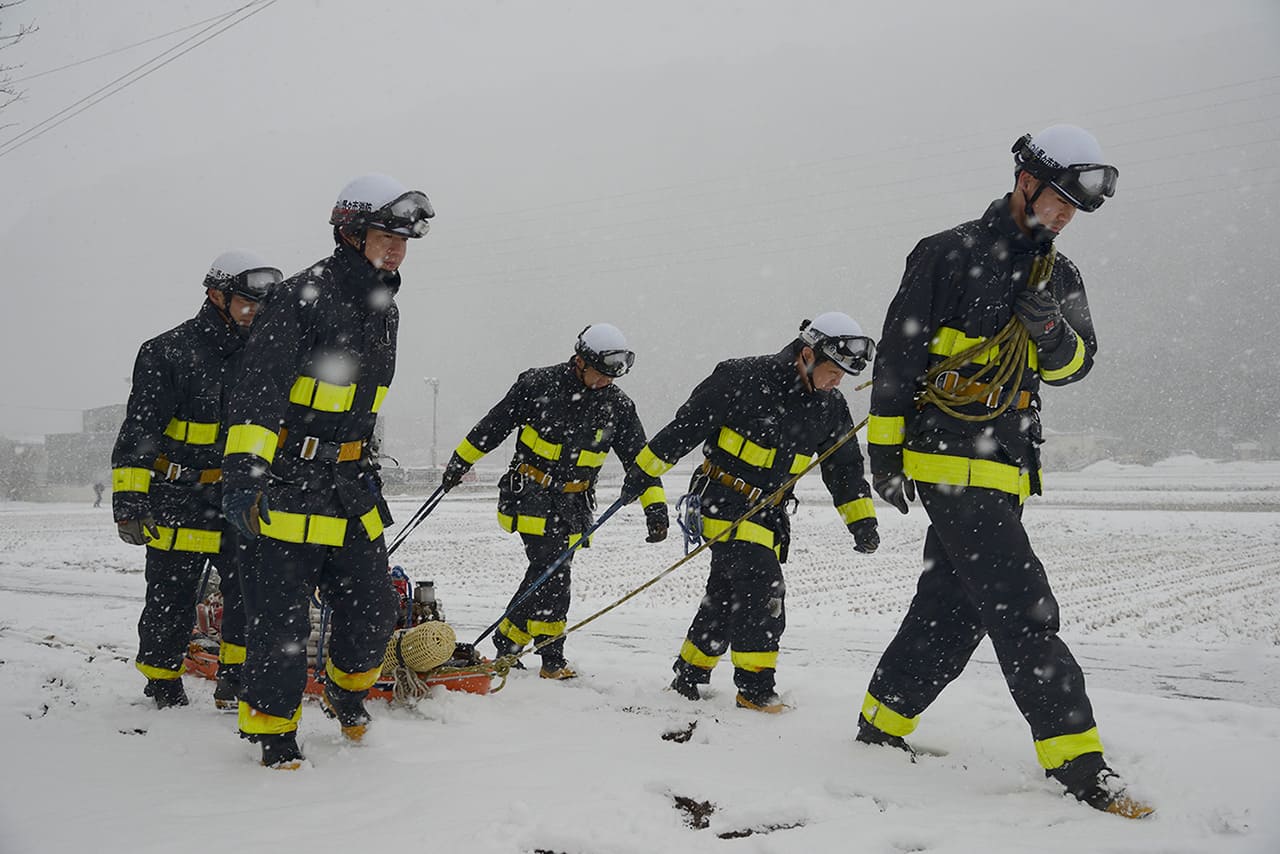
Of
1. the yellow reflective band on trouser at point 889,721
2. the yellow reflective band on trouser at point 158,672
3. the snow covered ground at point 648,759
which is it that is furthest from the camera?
the yellow reflective band on trouser at point 158,672

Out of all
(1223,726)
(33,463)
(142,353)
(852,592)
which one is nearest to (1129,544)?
(852,592)

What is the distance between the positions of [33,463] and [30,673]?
55826 mm

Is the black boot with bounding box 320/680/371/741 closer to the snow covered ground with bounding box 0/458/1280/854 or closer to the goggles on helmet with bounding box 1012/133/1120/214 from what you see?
the snow covered ground with bounding box 0/458/1280/854

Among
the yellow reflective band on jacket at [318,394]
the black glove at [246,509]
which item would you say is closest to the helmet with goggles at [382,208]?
the yellow reflective band on jacket at [318,394]

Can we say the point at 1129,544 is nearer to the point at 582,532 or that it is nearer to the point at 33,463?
the point at 582,532

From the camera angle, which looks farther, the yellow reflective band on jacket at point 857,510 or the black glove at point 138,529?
the yellow reflective band on jacket at point 857,510

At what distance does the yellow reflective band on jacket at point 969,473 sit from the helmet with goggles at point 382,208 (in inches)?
92.0

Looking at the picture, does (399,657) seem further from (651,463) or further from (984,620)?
(984,620)

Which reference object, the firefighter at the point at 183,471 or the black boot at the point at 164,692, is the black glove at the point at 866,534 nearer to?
the firefighter at the point at 183,471

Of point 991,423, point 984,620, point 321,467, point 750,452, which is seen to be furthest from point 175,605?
point 991,423

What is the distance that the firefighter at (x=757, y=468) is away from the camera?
4773 millimetres

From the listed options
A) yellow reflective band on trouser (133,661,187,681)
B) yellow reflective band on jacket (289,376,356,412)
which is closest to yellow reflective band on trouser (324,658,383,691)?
yellow reflective band on jacket (289,376,356,412)

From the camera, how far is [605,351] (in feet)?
18.3

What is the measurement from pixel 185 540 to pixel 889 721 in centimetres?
371
